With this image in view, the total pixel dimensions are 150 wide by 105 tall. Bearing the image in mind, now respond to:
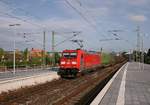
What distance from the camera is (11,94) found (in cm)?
→ 2006

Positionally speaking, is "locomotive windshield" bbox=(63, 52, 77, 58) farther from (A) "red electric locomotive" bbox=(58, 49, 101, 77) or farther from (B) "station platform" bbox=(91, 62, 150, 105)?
(B) "station platform" bbox=(91, 62, 150, 105)

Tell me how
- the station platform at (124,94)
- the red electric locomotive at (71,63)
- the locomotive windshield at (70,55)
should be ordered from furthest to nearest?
A: the locomotive windshield at (70,55), the red electric locomotive at (71,63), the station platform at (124,94)

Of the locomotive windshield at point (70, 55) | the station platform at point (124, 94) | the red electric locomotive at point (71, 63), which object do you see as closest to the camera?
the station platform at point (124, 94)

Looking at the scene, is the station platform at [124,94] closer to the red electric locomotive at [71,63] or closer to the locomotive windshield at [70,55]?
the red electric locomotive at [71,63]

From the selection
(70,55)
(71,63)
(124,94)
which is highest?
(70,55)

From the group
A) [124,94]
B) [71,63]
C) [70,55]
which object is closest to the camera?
[124,94]

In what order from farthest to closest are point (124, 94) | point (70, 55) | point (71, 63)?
1. point (70, 55)
2. point (71, 63)
3. point (124, 94)

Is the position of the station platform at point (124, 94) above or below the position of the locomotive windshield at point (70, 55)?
below

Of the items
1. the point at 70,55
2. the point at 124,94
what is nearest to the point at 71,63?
the point at 70,55

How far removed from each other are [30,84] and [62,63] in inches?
406

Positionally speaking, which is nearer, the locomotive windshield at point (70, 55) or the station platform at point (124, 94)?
the station platform at point (124, 94)

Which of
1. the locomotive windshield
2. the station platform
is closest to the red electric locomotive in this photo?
the locomotive windshield

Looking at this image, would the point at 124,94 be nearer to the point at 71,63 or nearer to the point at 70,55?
the point at 71,63

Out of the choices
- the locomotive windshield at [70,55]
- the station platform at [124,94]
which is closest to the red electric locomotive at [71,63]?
the locomotive windshield at [70,55]
